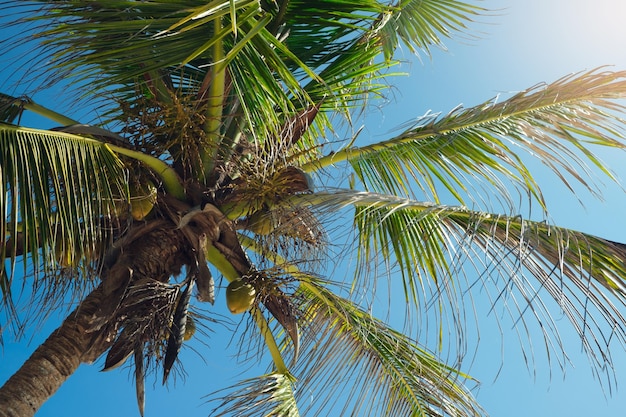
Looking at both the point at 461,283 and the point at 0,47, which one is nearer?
the point at 461,283

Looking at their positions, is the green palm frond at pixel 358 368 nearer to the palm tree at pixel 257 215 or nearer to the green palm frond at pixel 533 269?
the palm tree at pixel 257 215

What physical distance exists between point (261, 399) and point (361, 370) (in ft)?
2.05

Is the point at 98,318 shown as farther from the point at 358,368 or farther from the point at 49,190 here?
the point at 358,368

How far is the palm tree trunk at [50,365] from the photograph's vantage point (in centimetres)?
304

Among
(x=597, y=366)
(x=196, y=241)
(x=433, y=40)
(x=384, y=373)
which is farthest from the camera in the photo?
(x=433, y=40)

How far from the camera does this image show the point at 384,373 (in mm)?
4219

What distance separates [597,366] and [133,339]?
2.01 meters

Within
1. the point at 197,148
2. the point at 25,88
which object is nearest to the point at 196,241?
the point at 197,148

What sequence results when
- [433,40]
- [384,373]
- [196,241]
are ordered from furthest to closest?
[433,40]
[384,373]
[196,241]

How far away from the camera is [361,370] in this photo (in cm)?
425

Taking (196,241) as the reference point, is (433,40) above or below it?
above

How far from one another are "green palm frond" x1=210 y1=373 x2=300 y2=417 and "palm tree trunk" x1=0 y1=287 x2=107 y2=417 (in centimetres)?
74

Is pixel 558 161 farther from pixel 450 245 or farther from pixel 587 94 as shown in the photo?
pixel 450 245

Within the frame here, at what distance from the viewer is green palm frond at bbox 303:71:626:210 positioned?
11.9 feet
